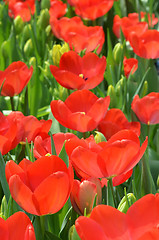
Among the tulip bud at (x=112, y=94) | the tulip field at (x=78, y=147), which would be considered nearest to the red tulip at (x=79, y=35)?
the tulip field at (x=78, y=147)

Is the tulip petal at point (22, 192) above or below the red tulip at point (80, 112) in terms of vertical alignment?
above

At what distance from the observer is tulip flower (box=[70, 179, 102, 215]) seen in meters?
0.71

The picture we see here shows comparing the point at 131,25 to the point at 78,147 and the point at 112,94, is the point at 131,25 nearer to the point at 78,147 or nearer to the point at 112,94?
the point at 112,94

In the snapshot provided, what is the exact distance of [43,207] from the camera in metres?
0.68

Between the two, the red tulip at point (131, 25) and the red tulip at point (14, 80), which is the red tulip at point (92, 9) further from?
the red tulip at point (14, 80)

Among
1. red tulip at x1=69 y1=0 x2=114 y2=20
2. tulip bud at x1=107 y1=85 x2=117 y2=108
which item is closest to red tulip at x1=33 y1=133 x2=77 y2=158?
tulip bud at x1=107 y1=85 x2=117 y2=108

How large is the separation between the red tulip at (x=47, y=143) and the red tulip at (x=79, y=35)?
0.63 meters

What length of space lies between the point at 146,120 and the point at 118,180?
350 mm

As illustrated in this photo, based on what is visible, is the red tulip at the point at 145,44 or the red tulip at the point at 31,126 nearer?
the red tulip at the point at 31,126

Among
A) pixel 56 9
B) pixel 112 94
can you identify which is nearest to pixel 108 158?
pixel 112 94

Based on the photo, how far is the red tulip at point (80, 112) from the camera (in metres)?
0.98

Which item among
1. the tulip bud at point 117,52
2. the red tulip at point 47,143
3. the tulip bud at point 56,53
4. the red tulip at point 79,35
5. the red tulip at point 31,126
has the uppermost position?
the red tulip at point 47,143

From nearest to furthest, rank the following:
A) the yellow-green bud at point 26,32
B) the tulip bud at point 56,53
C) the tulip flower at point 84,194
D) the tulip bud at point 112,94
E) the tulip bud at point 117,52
Result: the tulip flower at point 84,194 < the tulip bud at point 112,94 < the tulip bud at point 56,53 < the tulip bud at point 117,52 < the yellow-green bud at point 26,32

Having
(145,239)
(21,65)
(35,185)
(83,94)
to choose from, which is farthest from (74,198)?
(21,65)
